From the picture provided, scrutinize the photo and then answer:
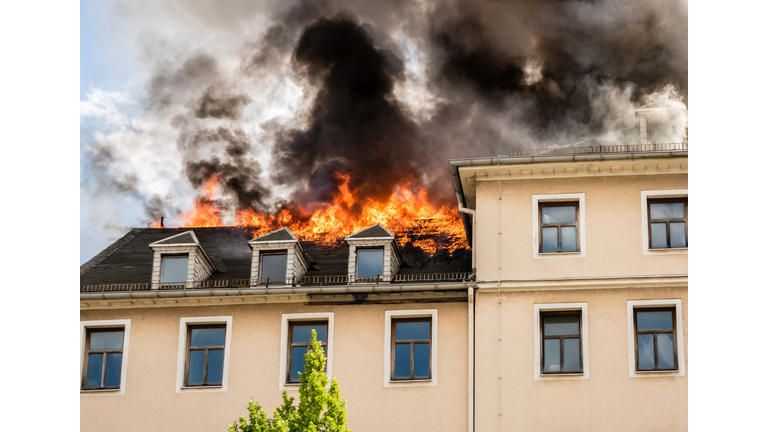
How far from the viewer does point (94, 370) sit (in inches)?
552

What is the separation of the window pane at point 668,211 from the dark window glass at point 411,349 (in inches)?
151

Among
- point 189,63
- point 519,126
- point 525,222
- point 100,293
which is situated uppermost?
point 189,63

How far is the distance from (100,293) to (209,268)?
187cm

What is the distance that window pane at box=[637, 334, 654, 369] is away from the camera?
1270cm

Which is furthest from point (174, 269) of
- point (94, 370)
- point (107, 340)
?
point (94, 370)

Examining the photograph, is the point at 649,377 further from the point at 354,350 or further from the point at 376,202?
the point at 376,202

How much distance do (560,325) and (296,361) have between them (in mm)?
4104

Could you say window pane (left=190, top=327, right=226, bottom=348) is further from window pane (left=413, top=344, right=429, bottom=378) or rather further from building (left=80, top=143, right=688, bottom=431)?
window pane (left=413, top=344, right=429, bottom=378)

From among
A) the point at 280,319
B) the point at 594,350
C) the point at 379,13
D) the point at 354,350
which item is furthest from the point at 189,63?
the point at 594,350

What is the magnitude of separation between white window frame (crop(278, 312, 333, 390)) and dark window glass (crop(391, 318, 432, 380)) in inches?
38.5

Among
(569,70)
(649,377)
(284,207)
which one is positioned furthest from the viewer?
(284,207)

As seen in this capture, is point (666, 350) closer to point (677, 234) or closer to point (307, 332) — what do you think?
point (677, 234)

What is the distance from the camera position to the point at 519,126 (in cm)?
1456

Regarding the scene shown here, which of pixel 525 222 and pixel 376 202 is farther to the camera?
pixel 376 202
